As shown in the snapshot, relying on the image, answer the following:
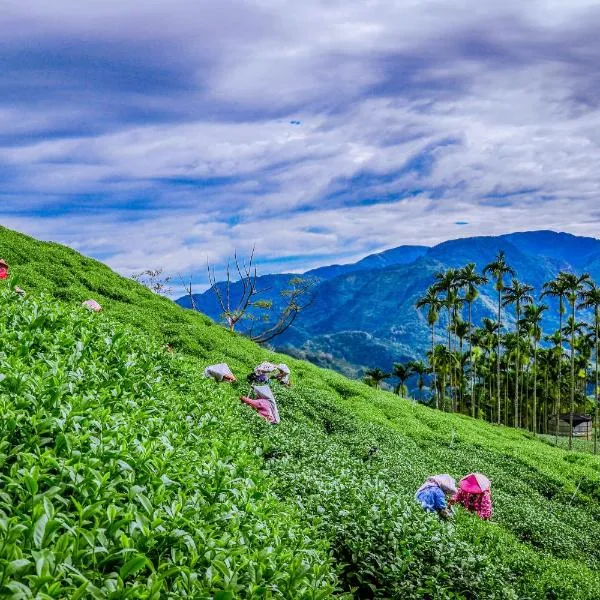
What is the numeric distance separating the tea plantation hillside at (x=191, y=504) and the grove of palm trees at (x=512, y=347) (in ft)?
184

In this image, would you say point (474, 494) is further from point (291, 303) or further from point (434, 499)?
point (291, 303)

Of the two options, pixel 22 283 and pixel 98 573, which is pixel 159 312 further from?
pixel 98 573

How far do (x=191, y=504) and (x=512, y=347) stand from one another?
3602 inches

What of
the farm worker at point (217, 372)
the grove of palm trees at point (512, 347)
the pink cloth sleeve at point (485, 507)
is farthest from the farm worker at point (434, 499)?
the grove of palm trees at point (512, 347)

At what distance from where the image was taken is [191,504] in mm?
6418

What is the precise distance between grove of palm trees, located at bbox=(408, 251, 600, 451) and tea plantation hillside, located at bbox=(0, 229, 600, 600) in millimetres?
56172

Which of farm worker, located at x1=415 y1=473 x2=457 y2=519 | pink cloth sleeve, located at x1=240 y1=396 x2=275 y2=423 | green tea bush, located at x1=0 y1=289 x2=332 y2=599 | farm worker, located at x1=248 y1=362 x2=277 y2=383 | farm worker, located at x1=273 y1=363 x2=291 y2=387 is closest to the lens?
green tea bush, located at x1=0 y1=289 x2=332 y2=599

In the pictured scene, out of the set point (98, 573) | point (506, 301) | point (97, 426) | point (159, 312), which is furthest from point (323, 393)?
point (506, 301)

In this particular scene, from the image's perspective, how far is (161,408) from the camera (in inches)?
415

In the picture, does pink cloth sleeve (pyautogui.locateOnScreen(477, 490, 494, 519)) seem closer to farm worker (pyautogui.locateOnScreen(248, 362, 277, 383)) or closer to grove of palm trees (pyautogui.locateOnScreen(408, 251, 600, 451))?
farm worker (pyautogui.locateOnScreen(248, 362, 277, 383))

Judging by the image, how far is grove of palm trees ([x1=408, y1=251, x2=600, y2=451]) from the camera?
75.1m

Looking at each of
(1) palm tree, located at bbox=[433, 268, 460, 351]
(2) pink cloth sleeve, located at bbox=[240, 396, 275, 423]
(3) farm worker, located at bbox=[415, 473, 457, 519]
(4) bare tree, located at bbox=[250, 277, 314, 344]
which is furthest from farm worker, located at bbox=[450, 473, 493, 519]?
(1) palm tree, located at bbox=[433, 268, 460, 351]

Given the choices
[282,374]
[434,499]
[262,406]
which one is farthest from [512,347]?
[434,499]

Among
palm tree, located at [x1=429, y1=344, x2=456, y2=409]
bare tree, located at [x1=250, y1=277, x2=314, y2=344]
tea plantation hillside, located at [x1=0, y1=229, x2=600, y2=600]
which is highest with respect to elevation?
bare tree, located at [x1=250, y1=277, x2=314, y2=344]
